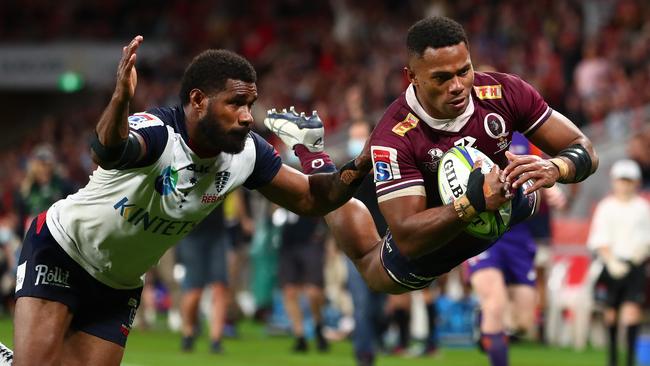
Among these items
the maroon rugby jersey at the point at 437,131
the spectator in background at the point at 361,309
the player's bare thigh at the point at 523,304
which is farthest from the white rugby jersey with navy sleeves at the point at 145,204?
the spectator in background at the point at 361,309

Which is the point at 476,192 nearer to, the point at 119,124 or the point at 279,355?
the point at 119,124

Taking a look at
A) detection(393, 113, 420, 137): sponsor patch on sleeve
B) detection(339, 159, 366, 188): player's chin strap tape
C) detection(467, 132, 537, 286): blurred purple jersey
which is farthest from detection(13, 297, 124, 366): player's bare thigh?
detection(467, 132, 537, 286): blurred purple jersey

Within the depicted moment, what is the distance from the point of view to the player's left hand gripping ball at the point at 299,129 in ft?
24.7

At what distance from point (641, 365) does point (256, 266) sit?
606cm

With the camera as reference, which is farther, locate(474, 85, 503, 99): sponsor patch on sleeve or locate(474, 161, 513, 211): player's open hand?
locate(474, 85, 503, 99): sponsor patch on sleeve

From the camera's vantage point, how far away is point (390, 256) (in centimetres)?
742

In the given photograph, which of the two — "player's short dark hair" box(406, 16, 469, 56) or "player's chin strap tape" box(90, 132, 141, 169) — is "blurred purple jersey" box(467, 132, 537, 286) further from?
"player's chin strap tape" box(90, 132, 141, 169)

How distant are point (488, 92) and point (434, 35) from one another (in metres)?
0.55

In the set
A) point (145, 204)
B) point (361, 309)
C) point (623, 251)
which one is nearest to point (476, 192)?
point (145, 204)

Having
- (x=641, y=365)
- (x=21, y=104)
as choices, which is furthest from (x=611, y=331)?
(x=21, y=104)

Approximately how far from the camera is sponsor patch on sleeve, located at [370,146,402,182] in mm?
6789

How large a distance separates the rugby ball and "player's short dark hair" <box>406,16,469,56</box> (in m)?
0.55

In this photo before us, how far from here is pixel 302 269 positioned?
571 inches

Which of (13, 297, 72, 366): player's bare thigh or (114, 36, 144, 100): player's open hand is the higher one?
(114, 36, 144, 100): player's open hand
